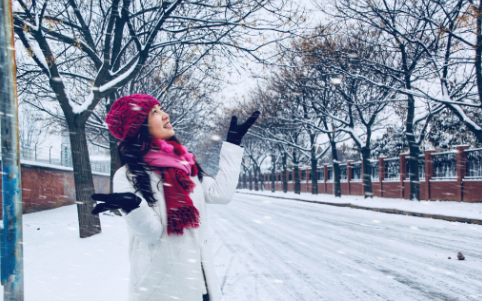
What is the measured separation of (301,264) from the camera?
20.8ft

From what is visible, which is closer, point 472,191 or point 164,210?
point 164,210

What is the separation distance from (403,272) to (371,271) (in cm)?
45

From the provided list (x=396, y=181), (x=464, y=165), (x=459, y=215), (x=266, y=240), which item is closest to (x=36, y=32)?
(x=266, y=240)

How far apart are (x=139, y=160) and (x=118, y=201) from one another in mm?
429

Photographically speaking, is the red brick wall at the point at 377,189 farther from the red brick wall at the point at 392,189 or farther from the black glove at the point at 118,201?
the black glove at the point at 118,201

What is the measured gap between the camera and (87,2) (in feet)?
33.1

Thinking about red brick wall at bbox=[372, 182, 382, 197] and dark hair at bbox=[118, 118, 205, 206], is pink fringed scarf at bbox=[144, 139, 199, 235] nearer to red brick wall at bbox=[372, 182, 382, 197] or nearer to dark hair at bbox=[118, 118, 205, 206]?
dark hair at bbox=[118, 118, 205, 206]

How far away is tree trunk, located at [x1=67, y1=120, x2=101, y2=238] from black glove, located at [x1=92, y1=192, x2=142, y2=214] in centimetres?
762

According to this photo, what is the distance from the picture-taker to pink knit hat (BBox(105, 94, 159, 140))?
7.13ft

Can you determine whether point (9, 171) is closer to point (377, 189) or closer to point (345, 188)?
point (377, 189)

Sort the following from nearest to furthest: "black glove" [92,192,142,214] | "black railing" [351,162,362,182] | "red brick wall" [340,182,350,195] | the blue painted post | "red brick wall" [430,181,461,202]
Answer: "black glove" [92,192,142,214]
the blue painted post
"red brick wall" [430,181,461,202]
"black railing" [351,162,362,182]
"red brick wall" [340,182,350,195]

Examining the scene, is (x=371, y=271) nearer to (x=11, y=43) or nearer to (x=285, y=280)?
(x=285, y=280)

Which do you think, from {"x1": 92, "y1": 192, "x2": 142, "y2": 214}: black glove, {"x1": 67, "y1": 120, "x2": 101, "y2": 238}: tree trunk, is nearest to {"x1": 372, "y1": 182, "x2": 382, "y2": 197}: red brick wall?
{"x1": 67, "y1": 120, "x2": 101, "y2": 238}: tree trunk

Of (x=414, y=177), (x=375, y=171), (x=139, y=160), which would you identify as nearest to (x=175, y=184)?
(x=139, y=160)
